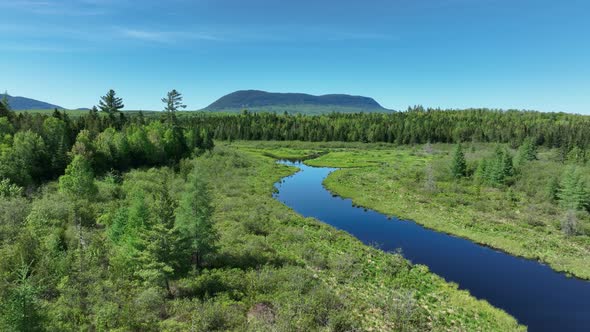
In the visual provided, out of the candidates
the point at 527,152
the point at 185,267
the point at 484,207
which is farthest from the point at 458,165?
the point at 185,267

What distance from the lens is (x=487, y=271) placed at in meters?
34.7

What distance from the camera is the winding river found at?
89.9 ft

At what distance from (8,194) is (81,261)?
25.4 metres

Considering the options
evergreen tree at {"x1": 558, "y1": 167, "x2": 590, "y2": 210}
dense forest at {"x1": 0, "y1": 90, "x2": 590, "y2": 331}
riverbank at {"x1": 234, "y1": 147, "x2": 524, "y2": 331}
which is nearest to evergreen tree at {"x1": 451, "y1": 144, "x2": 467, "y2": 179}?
evergreen tree at {"x1": 558, "y1": 167, "x2": 590, "y2": 210}

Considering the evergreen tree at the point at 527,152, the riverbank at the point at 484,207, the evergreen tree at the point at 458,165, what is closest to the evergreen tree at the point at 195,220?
the riverbank at the point at 484,207

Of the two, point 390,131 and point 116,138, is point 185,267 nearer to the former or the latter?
point 116,138

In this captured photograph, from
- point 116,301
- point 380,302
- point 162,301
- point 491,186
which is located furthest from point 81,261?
point 491,186

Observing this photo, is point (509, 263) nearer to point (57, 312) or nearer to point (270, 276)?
point (270, 276)

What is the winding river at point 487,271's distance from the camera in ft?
89.9

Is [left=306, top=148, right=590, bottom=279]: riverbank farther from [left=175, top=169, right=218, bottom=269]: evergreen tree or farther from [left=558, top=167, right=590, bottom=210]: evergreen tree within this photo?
[left=175, top=169, right=218, bottom=269]: evergreen tree

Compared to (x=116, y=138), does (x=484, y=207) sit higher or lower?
lower

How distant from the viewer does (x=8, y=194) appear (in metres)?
41.1

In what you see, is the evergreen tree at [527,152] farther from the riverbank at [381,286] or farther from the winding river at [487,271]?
the riverbank at [381,286]

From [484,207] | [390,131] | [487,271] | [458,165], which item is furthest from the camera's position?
[390,131]
